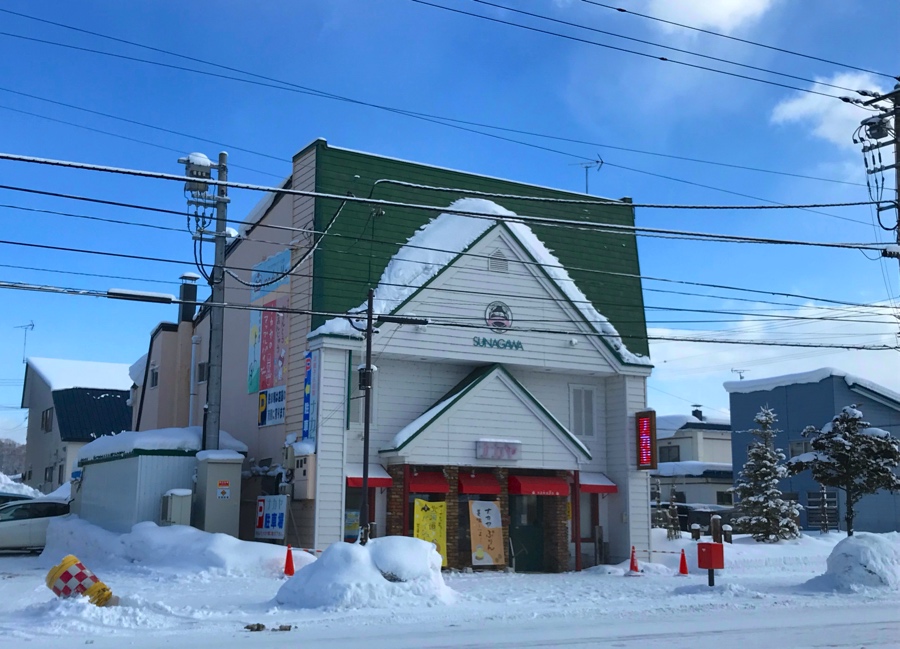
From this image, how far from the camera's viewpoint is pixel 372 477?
83.8 ft

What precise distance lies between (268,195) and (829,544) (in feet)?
79.6

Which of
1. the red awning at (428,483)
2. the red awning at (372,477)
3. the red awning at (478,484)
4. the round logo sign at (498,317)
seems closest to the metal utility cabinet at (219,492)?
the red awning at (372,477)

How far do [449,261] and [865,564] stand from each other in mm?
13213

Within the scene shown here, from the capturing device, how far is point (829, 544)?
36094 millimetres

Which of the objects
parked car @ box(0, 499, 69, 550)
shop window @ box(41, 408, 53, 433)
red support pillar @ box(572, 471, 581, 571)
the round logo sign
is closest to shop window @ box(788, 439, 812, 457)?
red support pillar @ box(572, 471, 581, 571)

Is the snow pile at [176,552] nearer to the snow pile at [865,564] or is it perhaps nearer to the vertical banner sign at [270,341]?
the vertical banner sign at [270,341]

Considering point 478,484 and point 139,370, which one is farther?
point 139,370

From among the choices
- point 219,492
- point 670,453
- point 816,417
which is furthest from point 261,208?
point 670,453

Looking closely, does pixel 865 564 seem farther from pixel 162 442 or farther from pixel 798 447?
pixel 798 447

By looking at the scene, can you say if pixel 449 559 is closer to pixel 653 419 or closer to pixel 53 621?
pixel 653 419

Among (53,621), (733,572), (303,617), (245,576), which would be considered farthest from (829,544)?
(53,621)

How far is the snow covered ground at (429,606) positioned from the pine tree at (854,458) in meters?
5.61

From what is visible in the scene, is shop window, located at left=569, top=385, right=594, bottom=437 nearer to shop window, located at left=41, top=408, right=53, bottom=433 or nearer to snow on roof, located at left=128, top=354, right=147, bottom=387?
snow on roof, located at left=128, top=354, right=147, bottom=387

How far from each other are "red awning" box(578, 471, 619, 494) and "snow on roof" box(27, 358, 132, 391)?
34823mm
